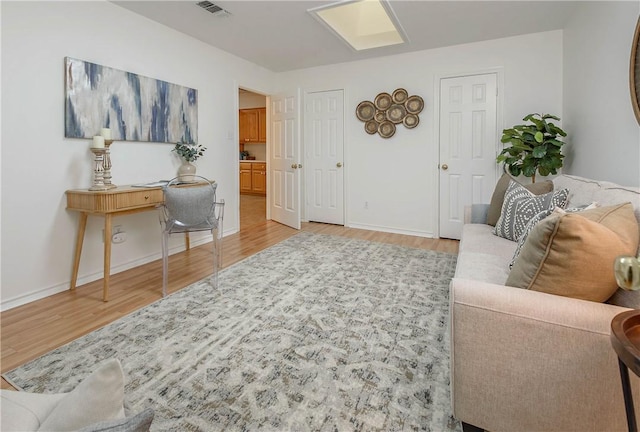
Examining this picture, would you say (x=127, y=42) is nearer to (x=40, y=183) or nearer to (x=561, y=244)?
(x=40, y=183)

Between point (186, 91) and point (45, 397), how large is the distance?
3.59m

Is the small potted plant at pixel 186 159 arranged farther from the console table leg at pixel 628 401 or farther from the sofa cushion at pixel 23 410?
the console table leg at pixel 628 401

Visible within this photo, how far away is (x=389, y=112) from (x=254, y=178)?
4.89 m

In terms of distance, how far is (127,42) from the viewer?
312 centimetres

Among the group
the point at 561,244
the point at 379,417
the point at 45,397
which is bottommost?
the point at 379,417

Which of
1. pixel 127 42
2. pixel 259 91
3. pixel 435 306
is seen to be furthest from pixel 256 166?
pixel 435 306

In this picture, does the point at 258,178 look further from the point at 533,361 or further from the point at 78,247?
the point at 533,361

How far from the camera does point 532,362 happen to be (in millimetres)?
1095

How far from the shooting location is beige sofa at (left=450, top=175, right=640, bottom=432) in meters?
1.04

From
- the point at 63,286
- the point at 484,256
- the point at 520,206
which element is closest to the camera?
the point at 484,256

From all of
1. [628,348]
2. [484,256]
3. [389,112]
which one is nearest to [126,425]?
[628,348]

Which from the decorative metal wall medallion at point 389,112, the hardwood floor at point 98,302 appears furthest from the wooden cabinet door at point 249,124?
the hardwood floor at point 98,302

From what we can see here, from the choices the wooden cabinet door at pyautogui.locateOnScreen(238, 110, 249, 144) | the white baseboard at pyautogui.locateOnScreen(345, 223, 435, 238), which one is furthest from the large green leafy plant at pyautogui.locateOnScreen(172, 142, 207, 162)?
the wooden cabinet door at pyautogui.locateOnScreen(238, 110, 249, 144)

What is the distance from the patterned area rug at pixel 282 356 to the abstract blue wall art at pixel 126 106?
5.27ft
